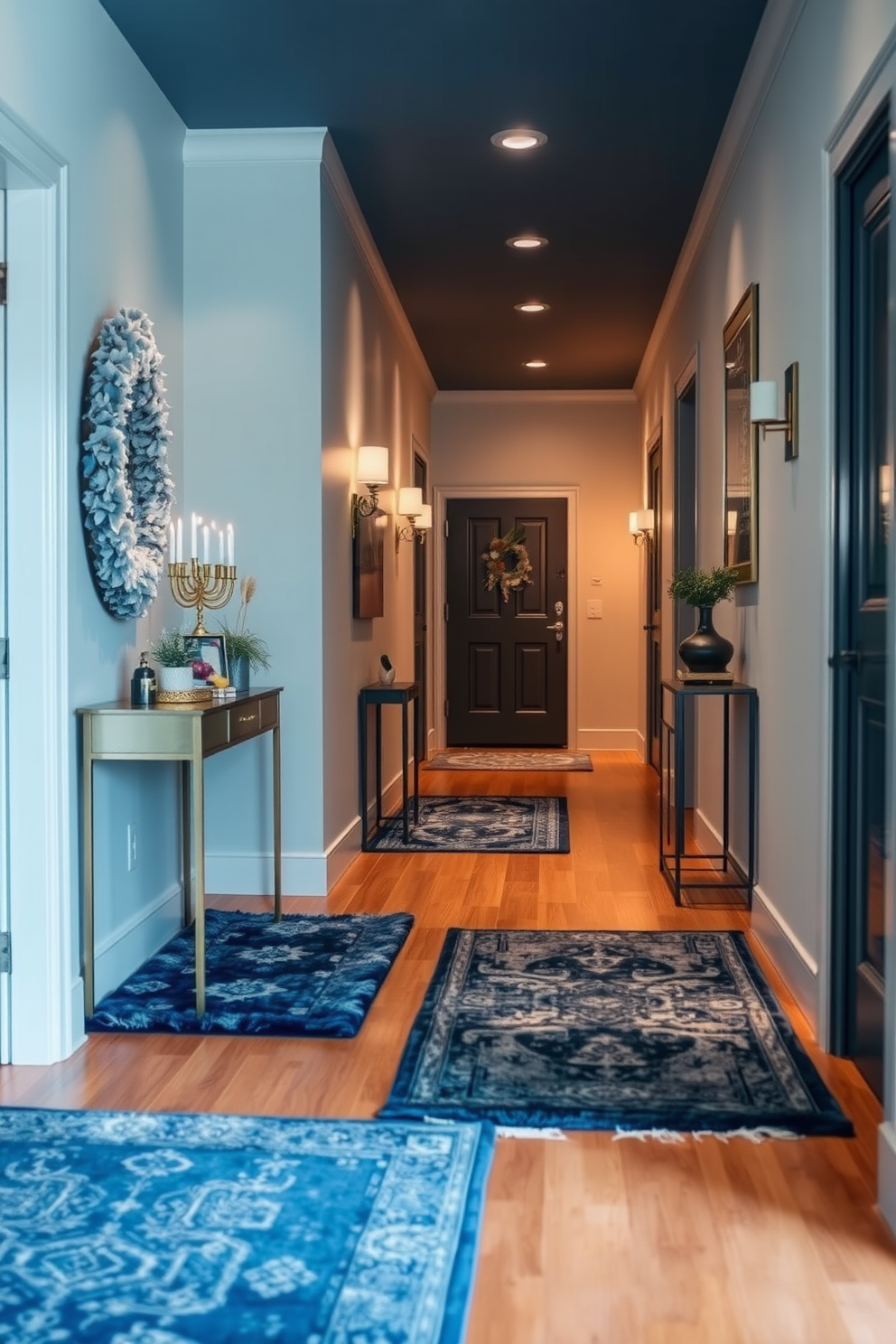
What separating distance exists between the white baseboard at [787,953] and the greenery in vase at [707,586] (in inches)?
37.2

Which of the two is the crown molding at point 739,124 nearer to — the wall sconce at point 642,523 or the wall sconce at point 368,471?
the wall sconce at point 368,471

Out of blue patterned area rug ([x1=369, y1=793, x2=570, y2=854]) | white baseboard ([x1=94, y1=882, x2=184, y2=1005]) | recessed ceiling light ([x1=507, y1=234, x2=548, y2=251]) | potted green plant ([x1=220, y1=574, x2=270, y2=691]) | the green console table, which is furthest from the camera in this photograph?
recessed ceiling light ([x1=507, y1=234, x2=548, y2=251])

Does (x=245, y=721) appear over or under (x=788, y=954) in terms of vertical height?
over

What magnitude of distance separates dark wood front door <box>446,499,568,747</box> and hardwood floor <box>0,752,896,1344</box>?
5941 millimetres

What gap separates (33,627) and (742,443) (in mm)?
2469

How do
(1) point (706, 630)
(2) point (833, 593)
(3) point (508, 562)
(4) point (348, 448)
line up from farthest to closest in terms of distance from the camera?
(3) point (508, 562) → (4) point (348, 448) → (1) point (706, 630) → (2) point (833, 593)

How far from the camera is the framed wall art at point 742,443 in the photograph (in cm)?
396

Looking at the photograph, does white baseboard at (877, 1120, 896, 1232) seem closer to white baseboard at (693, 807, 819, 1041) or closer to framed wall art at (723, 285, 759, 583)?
white baseboard at (693, 807, 819, 1041)

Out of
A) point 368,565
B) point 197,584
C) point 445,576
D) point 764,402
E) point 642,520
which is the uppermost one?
point 642,520

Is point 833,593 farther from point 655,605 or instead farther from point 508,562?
point 508,562

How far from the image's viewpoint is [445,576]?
9523mm

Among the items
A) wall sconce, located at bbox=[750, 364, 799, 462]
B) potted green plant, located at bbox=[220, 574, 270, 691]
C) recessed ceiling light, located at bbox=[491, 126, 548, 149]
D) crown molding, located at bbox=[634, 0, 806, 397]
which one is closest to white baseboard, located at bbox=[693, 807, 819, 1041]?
wall sconce, located at bbox=[750, 364, 799, 462]

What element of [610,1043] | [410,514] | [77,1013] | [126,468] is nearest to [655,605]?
[410,514]

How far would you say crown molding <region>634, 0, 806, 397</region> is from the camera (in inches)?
135
